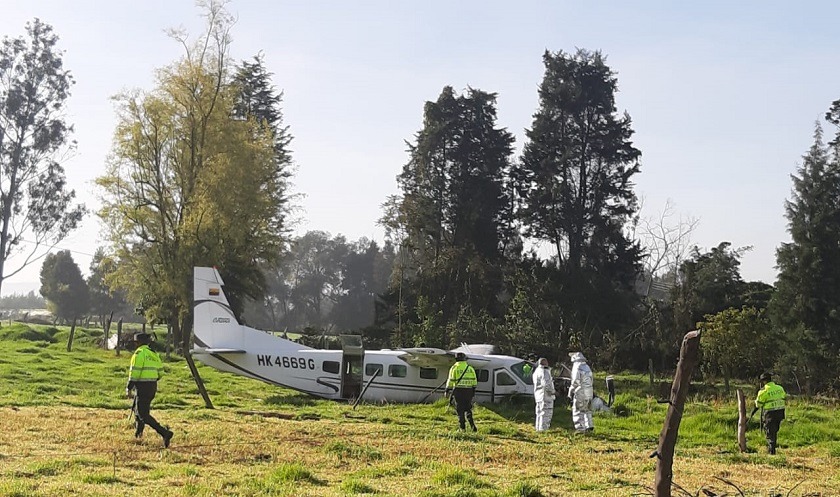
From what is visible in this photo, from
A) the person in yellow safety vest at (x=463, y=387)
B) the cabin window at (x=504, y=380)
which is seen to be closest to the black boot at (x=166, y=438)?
the person in yellow safety vest at (x=463, y=387)

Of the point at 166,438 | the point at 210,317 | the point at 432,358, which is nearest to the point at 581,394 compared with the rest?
the point at 432,358

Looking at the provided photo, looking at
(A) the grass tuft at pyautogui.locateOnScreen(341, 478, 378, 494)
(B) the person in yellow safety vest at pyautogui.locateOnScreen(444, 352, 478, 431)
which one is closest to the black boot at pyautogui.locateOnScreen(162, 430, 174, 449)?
(A) the grass tuft at pyautogui.locateOnScreen(341, 478, 378, 494)

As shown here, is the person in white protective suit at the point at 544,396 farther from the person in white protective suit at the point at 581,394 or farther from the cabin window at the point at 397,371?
the cabin window at the point at 397,371

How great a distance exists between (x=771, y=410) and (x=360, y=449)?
26.3ft

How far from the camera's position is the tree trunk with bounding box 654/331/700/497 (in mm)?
4660

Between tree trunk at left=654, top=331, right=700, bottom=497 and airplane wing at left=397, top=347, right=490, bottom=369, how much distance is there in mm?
15206

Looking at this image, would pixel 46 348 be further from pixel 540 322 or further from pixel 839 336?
pixel 839 336

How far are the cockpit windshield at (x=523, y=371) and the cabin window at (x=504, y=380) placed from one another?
0.24m

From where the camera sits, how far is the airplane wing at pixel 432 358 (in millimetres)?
20156

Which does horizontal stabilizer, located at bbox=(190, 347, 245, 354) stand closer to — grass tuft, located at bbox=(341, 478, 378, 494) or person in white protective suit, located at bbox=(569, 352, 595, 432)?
person in white protective suit, located at bbox=(569, 352, 595, 432)

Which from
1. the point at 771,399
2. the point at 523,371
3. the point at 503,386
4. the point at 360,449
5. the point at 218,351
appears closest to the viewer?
the point at 360,449

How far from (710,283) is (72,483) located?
101ft

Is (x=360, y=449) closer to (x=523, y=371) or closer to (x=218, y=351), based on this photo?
(x=523, y=371)

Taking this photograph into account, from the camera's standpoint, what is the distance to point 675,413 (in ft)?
15.7
